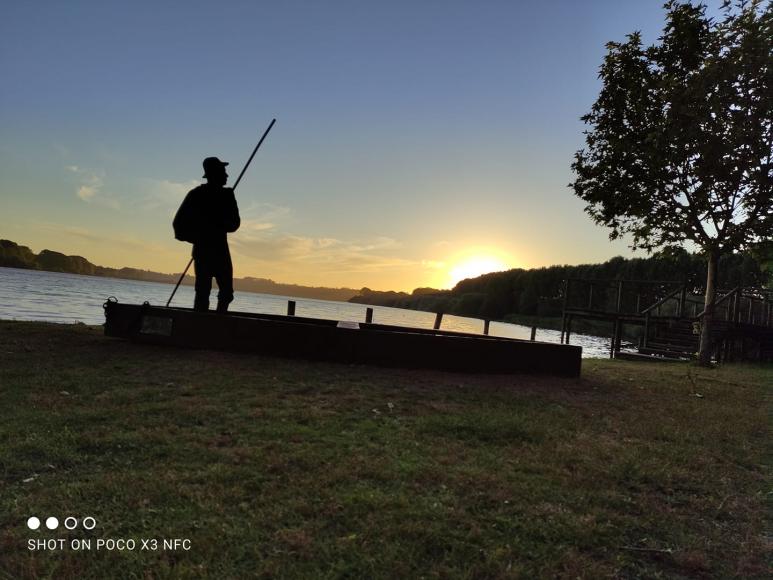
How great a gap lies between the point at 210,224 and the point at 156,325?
201cm

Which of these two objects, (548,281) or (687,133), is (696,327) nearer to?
(687,133)

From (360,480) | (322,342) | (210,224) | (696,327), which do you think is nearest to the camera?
(360,480)

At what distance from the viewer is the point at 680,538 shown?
2.94 m

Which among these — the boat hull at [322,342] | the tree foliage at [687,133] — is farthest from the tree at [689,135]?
the boat hull at [322,342]

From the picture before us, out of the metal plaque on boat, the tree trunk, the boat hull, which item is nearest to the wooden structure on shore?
the tree trunk

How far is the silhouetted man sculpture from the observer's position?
8664mm

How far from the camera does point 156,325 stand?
27.8 ft

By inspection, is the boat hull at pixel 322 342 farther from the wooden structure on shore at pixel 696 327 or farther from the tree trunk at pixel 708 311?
the wooden structure on shore at pixel 696 327

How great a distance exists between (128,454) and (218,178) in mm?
6085

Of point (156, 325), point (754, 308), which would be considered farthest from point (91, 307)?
point (754, 308)

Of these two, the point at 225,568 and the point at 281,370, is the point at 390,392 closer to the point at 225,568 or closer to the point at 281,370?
the point at 281,370

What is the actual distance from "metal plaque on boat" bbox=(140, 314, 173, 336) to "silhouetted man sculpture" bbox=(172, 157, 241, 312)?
0.72 meters

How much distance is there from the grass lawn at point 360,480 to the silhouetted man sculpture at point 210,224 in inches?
104

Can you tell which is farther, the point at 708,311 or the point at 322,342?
the point at 708,311
